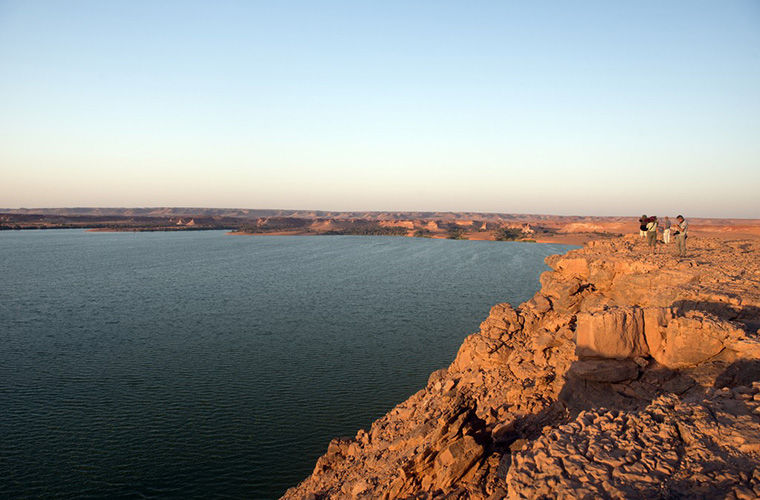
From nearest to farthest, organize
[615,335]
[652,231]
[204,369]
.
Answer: [615,335] → [652,231] → [204,369]

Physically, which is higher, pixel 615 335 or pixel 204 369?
pixel 615 335

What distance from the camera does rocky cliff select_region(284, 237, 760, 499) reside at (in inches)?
243

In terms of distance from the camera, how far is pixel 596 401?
34.4 feet

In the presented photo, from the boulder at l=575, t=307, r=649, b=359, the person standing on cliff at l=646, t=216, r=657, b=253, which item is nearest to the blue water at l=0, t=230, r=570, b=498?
the boulder at l=575, t=307, r=649, b=359

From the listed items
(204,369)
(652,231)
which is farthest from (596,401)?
(204,369)

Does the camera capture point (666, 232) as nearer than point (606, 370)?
No

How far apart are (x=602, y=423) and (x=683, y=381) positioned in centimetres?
392

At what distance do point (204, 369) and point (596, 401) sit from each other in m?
23.0

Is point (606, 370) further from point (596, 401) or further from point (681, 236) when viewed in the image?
point (681, 236)

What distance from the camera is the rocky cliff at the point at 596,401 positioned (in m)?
6.18

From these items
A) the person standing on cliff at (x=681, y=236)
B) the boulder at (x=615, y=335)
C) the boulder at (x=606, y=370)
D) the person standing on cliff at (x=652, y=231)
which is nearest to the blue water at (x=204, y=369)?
the boulder at (x=606, y=370)

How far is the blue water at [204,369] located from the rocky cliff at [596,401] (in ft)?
16.9

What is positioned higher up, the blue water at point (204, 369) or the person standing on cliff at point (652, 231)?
the person standing on cliff at point (652, 231)

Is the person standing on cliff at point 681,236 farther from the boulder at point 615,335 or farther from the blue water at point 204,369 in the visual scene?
the blue water at point 204,369
